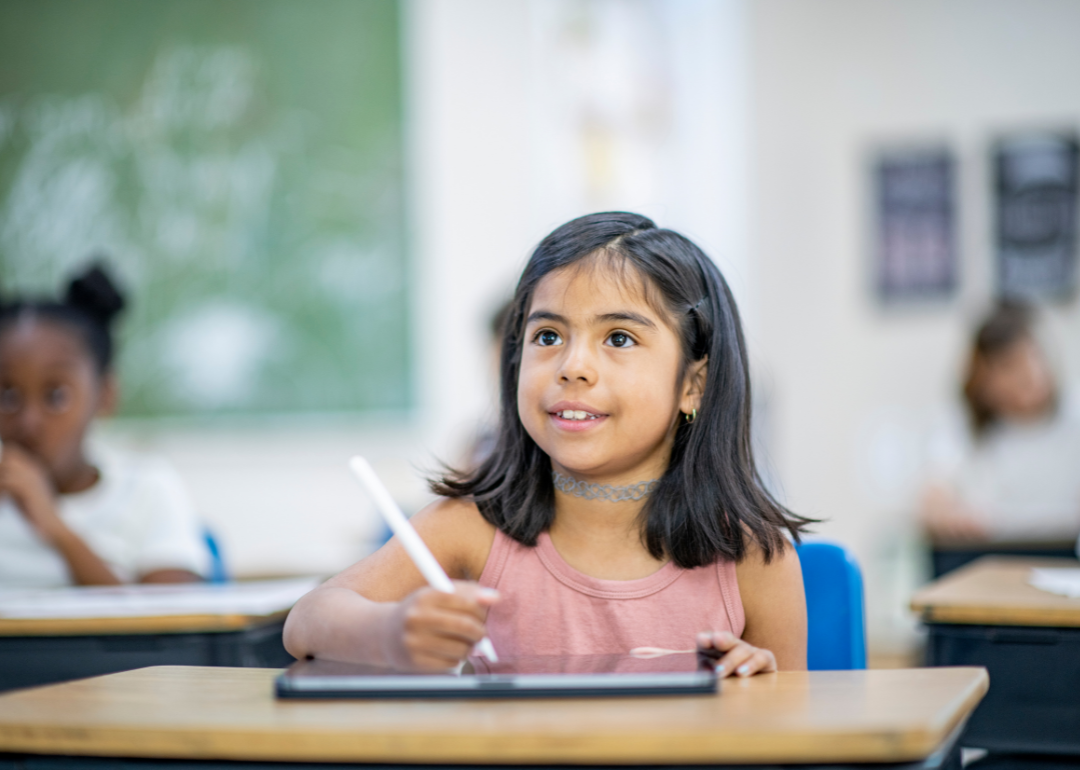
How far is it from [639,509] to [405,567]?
0.28m

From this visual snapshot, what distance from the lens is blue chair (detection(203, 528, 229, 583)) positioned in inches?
90.4

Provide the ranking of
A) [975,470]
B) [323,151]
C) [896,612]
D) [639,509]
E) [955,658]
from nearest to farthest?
1. [639,509]
2. [955,658]
3. [975,470]
4. [323,151]
5. [896,612]

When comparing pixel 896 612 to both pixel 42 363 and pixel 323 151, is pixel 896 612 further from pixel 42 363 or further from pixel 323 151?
pixel 42 363

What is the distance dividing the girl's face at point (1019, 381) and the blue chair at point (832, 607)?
223 cm

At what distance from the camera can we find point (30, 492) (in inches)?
83.7

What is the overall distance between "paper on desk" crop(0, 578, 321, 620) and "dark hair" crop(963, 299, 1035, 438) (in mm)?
2327

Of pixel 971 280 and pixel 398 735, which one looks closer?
pixel 398 735

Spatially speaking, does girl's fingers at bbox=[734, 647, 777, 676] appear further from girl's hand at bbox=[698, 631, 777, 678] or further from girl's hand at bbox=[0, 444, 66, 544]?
girl's hand at bbox=[0, 444, 66, 544]

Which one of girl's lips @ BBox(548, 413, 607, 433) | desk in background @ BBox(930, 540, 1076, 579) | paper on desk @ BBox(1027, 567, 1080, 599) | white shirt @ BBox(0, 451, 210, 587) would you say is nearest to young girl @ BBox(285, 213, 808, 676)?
girl's lips @ BBox(548, 413, 607, 433)

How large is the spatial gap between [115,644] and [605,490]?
77 centimetres

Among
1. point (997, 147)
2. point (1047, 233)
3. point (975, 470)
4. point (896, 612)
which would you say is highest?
point (997, 147)

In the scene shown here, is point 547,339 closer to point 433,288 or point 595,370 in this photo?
point 595,370

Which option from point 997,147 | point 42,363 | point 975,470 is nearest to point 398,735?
point 42,363

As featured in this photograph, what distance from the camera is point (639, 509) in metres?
1.28
